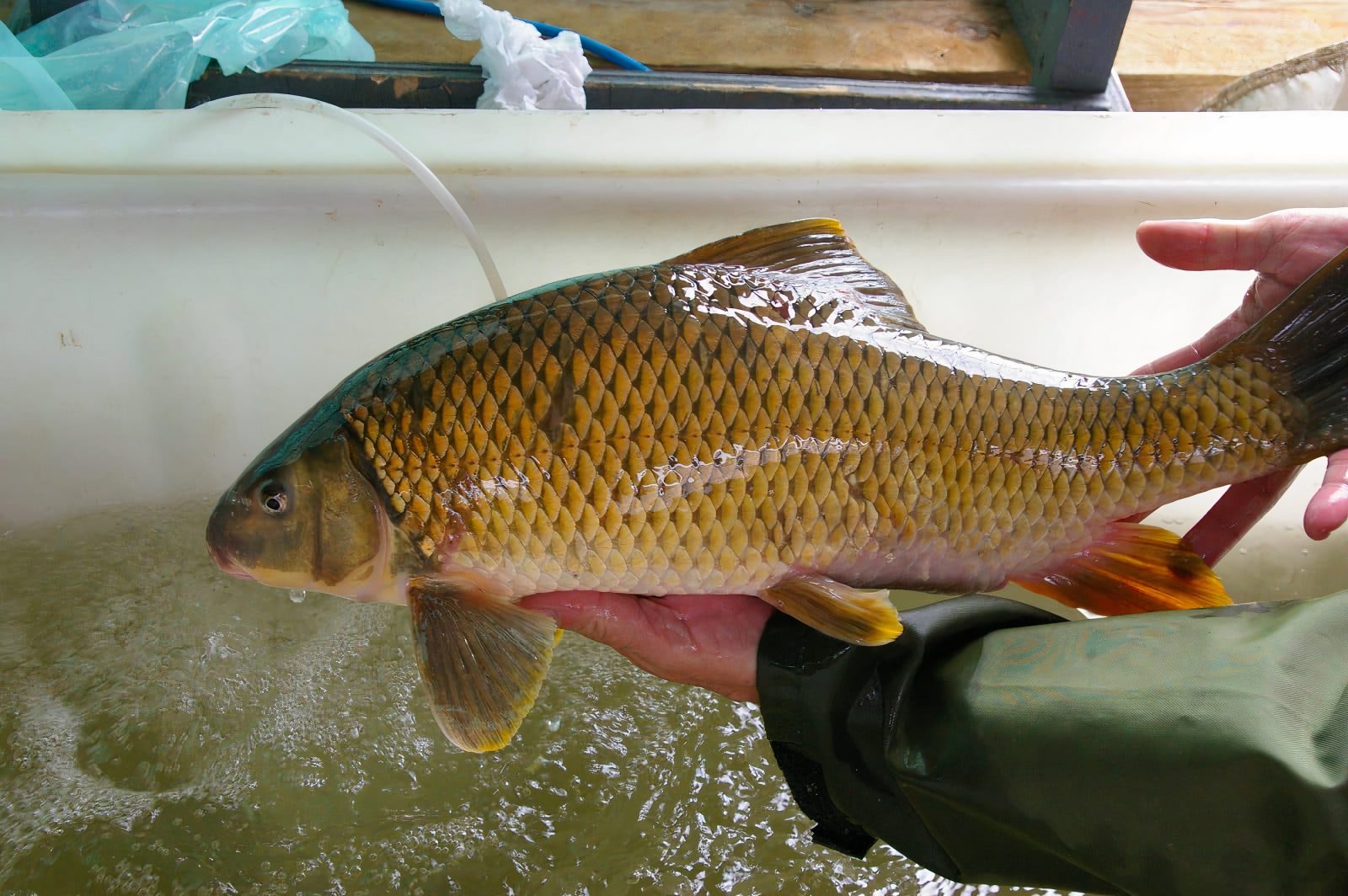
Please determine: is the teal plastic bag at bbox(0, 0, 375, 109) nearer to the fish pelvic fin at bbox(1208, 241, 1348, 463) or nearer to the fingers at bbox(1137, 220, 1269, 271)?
the fingers at bbox(1137, 220, 1269, 271)

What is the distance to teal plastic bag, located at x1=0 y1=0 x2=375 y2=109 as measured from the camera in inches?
80.7

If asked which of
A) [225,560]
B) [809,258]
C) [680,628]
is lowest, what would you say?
[680,628]

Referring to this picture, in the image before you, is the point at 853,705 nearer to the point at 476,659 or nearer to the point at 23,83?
the point at 476,659

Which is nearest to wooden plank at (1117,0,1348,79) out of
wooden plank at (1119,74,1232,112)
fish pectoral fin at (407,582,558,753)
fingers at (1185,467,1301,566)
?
wooden plank at (1119,74,1232,112)

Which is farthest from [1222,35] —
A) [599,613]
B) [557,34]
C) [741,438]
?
[599,613]

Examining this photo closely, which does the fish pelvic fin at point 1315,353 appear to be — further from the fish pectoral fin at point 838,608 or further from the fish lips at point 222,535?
the fish lips at point 222,535

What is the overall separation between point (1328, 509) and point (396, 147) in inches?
53.4

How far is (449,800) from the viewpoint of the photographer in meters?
1.42

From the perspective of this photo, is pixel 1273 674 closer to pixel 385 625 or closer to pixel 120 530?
pixel 385 625

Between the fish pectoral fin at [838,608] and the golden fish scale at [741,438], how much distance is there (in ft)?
0.08

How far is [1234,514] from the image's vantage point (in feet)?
4.53

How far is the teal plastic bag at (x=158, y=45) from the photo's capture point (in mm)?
2049

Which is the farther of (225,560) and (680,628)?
(680,628)

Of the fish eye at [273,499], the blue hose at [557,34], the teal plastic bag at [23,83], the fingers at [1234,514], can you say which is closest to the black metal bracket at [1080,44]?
the blue hose at [557,34]
